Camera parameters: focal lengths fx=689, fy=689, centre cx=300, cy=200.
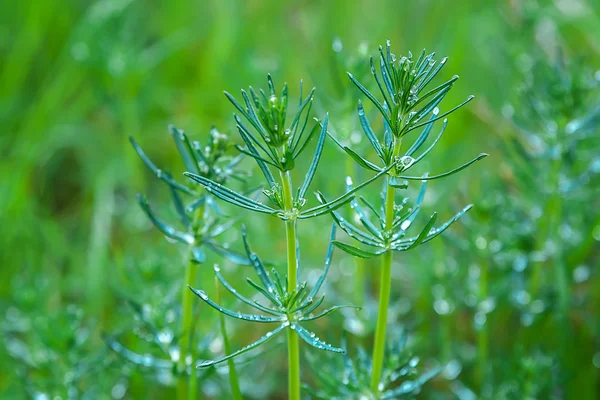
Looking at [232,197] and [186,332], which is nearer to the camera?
[232,197]

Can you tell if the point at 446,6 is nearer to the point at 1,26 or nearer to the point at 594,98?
the point at 594,98

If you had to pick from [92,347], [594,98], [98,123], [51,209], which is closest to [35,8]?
[98,123]

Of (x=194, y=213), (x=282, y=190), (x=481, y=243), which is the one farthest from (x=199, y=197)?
(x=481, y=243)

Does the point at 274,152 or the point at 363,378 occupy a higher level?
the point at 274,152

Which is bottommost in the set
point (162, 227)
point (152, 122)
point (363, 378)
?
point (363, 378)

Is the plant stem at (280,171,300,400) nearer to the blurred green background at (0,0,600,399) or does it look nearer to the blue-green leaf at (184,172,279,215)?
the blue-green leaf at (184,172,279,215)

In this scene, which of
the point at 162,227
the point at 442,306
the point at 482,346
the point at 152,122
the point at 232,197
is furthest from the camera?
the point at 152,122

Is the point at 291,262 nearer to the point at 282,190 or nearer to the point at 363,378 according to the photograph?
the point at 282,190

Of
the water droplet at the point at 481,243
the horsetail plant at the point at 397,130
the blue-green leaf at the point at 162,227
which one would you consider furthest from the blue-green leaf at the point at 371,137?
the water droplet at the point at 481,243

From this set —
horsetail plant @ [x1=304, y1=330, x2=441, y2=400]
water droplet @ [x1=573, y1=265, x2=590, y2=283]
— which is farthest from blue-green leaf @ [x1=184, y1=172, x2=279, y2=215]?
water droplet @ [x1=573, y1=265, x2=590, y2=283]
